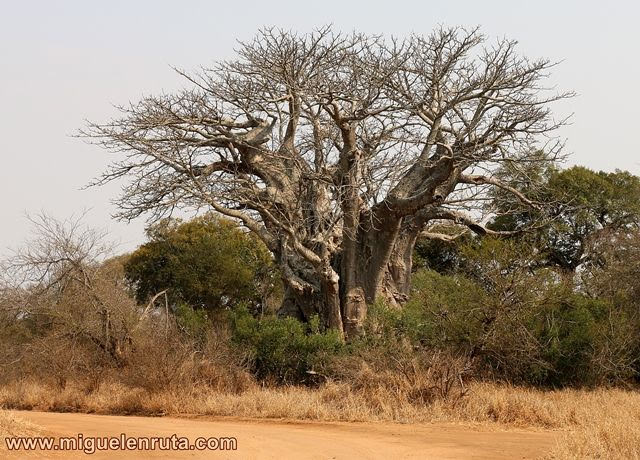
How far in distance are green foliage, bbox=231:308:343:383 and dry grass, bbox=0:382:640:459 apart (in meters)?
0.83

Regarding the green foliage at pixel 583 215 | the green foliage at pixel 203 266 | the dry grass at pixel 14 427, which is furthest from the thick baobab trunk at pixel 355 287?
the green foliage at pixel 583 215

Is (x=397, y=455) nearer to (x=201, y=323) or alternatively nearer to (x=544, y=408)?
(x=544, y=408)

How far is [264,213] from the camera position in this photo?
16.4 m

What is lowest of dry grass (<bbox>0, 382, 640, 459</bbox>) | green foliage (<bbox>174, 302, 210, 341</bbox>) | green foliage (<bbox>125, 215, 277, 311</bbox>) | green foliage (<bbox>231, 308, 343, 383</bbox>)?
dry grass (<bbox>0, 382, 640, 459</bbox>)

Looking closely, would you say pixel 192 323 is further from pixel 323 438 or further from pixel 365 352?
pixel 323 438

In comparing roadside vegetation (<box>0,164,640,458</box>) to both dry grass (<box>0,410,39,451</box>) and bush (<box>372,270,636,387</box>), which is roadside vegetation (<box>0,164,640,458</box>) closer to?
bush (<box>372,270,636,387</box>)

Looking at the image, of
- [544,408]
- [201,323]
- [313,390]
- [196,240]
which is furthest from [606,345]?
[196,240]

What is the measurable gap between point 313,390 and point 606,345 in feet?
16.8

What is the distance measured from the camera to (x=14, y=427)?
8.60 meters

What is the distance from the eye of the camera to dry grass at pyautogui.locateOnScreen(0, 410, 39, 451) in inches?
329

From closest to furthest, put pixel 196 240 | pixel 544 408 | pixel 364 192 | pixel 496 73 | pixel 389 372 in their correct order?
pixel 544 408
pixel 389 372
pixel 496 73
pixel 364 192
pixel 196 240

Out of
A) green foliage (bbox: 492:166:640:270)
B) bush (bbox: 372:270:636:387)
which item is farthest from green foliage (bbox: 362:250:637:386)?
green foliage (bbox: 492:166:640:270)

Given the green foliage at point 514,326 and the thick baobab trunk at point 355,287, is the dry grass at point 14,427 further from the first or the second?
the thick baobab trunk at point 355,287

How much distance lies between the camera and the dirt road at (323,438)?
8.91 metres
